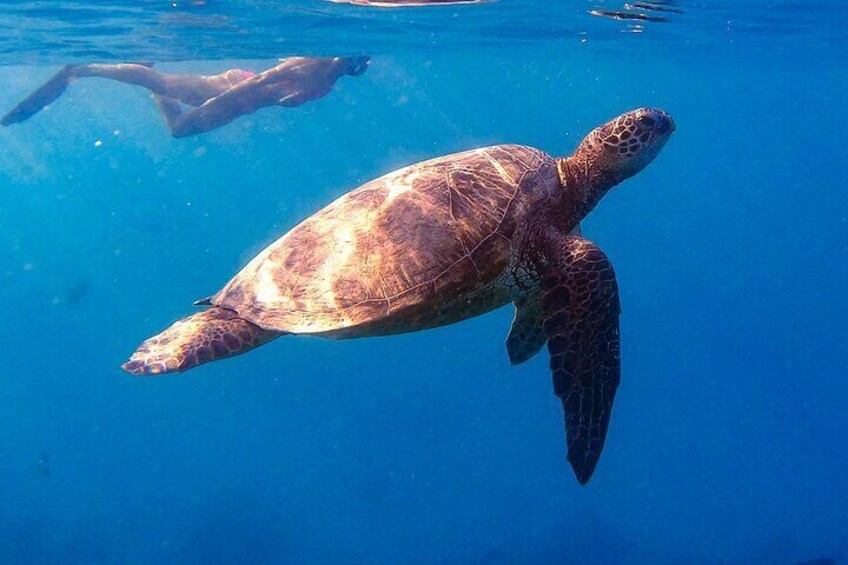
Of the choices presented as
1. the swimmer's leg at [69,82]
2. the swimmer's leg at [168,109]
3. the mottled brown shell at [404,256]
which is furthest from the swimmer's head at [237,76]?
the mottled brown shell at [404,256]

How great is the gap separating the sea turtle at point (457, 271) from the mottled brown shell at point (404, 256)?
1 cm

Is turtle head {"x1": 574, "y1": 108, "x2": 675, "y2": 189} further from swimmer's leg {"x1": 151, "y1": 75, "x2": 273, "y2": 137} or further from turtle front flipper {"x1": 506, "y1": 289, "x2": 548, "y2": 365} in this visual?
swimmer's leg {"x1": 151, "y1": 75, "x2": 273, "y2": 137}

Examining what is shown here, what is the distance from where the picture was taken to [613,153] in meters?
5.61

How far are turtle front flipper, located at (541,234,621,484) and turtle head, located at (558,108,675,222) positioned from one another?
0.98m

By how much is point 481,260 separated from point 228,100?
39.3ft

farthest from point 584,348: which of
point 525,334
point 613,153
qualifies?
point 613,153

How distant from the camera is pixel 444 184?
5223mm

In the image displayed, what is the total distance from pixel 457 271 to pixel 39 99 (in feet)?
47.9

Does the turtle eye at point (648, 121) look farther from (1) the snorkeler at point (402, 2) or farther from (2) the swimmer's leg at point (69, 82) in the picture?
(2) the swimmer's leg at point (69, 82)

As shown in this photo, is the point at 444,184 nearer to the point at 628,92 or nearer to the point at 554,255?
the point at 554,255

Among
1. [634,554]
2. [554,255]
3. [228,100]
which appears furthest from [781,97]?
[554,255]

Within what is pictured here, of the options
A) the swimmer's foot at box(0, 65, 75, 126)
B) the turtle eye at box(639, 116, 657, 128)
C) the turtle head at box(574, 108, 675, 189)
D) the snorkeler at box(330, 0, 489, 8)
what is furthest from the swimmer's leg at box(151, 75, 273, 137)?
the turtle eye at box(639, 116, 657, 128)

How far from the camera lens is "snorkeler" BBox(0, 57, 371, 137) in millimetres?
14883

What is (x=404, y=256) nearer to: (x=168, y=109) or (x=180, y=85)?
(x=180, y=85)
